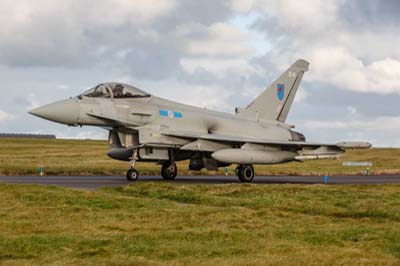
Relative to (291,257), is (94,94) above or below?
above

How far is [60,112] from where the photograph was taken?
27.2m

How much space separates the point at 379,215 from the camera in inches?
632

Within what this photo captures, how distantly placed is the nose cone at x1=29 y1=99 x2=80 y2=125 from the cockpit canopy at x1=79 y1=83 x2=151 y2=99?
0.80 m

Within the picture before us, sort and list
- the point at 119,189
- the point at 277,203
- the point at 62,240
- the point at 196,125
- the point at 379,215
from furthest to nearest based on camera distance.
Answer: the point at 196,125 → the point at 119,189 → the point at 277,203 → the point at 379,215 → the point at 62,240

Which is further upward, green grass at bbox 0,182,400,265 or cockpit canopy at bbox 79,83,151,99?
cockpit canopy at bbox 79,83,151,99

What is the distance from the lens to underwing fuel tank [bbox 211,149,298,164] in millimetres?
28219

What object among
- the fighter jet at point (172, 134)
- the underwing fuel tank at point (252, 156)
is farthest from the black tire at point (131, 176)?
the underwing fuel tank at point (252, 156)

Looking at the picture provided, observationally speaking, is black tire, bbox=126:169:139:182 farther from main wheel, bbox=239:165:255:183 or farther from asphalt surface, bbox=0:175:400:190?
main wheel, bbox=239:165:255:183

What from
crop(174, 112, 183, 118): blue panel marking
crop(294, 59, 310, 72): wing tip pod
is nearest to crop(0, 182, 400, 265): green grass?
crop(174, 112, 183, 118): blue panel marking

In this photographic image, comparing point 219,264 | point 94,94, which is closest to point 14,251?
point 219,264

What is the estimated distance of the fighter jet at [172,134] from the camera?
2789 centimetres

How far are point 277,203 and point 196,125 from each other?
1242cm

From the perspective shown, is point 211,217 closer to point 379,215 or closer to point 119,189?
point 379,215

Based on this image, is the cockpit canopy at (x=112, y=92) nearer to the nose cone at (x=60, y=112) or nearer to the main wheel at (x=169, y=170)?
the nose cone at (x=60, y=112)
